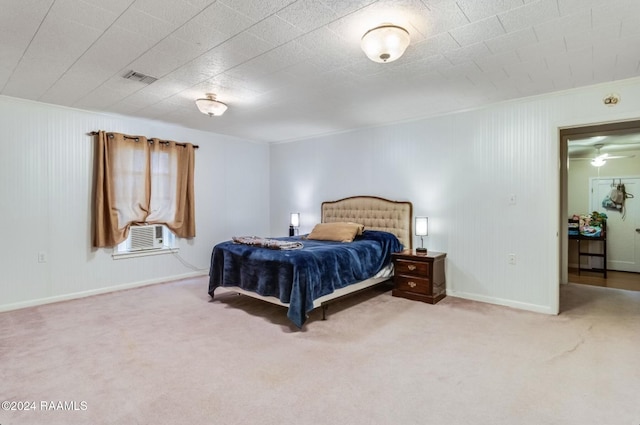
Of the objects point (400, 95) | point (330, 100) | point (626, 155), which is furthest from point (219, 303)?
point (626, 155)

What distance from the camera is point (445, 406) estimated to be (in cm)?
199

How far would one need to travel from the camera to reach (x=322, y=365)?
2.51 m

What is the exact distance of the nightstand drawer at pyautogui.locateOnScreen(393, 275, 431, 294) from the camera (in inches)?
163

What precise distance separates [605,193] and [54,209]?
9.37 m

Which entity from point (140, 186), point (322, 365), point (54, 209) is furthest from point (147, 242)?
point (322, 365)

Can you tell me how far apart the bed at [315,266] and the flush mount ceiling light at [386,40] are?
6.59 ft

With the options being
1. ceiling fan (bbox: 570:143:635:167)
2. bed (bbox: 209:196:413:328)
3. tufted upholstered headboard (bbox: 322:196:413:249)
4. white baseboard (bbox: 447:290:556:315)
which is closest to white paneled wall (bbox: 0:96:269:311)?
bed (bbox: 209:196:413:328)

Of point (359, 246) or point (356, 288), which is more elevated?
point (359, 246)

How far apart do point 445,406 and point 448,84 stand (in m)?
2.94

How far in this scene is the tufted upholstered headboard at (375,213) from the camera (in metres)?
4.87

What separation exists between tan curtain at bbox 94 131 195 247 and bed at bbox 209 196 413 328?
5.05 ft

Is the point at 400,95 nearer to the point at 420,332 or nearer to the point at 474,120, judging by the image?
the point at 474,120

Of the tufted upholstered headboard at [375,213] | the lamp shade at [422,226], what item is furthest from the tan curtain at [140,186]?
the lamp shade at [422,226]

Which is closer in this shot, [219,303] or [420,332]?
[420,332]
